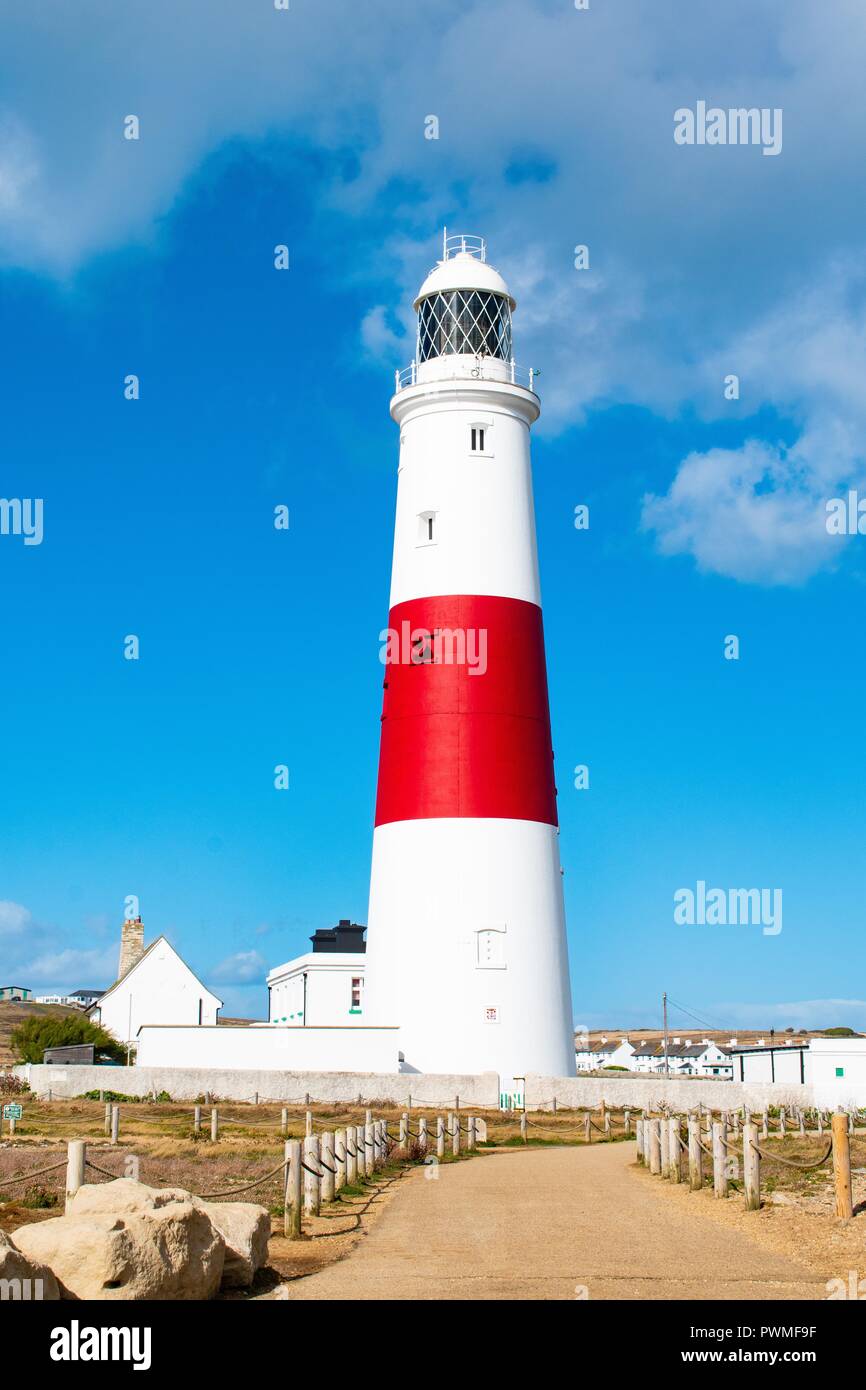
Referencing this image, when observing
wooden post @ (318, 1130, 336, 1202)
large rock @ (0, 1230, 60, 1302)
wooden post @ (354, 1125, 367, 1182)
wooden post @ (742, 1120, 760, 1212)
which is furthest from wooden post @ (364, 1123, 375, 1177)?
large rock @ (0, 1230, 60, 1302)

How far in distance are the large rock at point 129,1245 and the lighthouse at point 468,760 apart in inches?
1004

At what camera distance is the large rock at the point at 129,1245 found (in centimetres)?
1143

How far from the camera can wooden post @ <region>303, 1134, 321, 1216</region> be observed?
18.9 meters

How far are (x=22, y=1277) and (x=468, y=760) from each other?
28.2 m

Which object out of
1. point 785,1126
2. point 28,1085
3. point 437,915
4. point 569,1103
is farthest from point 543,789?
point 28,1085

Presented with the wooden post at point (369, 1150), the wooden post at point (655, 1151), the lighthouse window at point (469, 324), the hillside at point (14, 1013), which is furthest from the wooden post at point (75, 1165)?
the hillside at point (14, 1013)

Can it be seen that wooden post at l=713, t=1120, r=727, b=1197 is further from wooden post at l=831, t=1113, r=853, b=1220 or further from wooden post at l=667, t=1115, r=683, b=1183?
wooden post at l=667, t=1115, r=683, b=1183

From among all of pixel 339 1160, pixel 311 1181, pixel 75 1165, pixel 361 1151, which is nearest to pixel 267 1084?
pixel 361 1151

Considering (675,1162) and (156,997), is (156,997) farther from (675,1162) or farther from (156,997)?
(675,1162)

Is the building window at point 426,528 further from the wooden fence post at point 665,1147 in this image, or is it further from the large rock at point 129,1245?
the large rock at point 129,1245

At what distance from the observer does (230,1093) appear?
3972 cm
